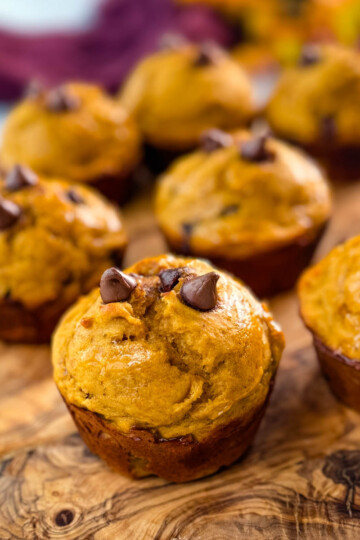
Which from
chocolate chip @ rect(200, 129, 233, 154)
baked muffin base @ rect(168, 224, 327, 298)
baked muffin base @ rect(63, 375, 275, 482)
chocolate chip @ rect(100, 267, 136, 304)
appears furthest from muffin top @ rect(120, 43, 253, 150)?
baked muffin base @ rect(63, 375, 275, 482)

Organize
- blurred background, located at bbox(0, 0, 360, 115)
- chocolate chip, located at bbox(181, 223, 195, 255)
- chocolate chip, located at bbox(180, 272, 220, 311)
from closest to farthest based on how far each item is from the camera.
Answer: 1. chocolate chip, located at bbox(180, 272, 220, 311)
2. chocolate chip, located at bbox(181, 223, 195, 255)
3. blurred background, located at bbox(0, 0, 360, 115)

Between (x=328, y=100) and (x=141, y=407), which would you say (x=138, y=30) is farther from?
(x=141, y=407)

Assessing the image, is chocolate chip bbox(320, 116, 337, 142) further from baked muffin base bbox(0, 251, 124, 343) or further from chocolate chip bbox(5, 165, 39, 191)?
chocolate chip bbox(5, 165, 39, 191)

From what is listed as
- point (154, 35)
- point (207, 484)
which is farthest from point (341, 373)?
point (154, 35)

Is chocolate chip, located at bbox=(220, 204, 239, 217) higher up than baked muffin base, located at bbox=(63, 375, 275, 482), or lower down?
higher up

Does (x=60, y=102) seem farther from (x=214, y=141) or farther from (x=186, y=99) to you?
(x=214, y=141)

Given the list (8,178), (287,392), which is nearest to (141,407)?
(287,392)
